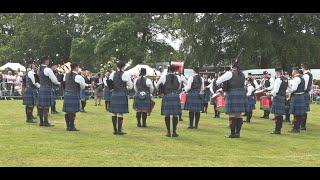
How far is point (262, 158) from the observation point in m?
8.20

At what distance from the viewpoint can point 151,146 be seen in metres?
9.37

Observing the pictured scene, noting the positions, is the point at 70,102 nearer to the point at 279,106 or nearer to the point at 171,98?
the point at 171,98

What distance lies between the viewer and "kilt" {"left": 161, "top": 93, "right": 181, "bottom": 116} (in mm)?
10727

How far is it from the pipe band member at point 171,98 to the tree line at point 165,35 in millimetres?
24930

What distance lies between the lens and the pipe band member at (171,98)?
1074 centimetres

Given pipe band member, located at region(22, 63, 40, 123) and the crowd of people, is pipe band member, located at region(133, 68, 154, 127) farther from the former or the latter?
pipe band member, located at region(22, 63, 40, 123)

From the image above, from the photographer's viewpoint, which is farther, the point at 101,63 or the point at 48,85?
the point at 101,63

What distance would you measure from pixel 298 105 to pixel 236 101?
2.21 meters

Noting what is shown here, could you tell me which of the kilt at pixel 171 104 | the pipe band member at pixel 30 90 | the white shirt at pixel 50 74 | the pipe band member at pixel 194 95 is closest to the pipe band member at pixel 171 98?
the kilt at pixel 171 104

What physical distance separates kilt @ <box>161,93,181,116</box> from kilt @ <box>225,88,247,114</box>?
104 cm
